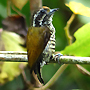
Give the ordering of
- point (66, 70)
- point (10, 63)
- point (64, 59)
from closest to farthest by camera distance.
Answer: point (64, 59) → point (10, 63) → point (66, 70)

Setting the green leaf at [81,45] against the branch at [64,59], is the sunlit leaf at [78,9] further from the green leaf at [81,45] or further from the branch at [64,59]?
the branch at [64,59]

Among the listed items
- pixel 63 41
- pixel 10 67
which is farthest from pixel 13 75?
pixel 63 41

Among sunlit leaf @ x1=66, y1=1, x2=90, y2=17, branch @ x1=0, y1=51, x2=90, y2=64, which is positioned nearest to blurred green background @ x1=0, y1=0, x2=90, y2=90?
sunlit leaf @ x1=66, y1=1, x2=90, y2=17

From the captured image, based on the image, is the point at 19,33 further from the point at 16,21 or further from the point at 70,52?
the point at 70,52

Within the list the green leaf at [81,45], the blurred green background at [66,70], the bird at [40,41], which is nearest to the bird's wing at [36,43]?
the bird at [40,41]

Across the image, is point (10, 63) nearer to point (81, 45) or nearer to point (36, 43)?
point (36, 43)

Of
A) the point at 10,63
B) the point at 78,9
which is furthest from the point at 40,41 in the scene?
the point at 10,63

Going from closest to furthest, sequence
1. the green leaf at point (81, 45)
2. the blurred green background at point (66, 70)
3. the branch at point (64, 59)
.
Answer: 1. the branch at point (64, 59)
2. the green leaf at point (81, 45)
3. the blurred green background at point (66, 70)
